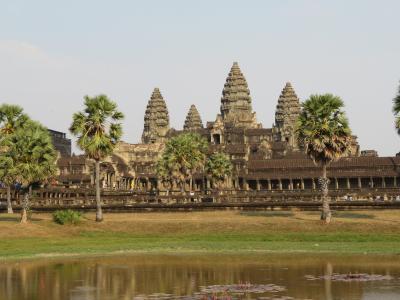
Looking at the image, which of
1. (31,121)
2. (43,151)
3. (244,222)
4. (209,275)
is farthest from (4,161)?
(209,275)

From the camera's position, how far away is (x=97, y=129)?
7400 centimetres

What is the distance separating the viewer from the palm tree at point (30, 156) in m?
70.6

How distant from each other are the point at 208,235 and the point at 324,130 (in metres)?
14.2

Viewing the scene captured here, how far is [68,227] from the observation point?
69.9 meters

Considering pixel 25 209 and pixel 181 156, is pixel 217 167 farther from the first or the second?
pixel 25 209

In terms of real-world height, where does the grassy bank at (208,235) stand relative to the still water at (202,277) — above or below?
above

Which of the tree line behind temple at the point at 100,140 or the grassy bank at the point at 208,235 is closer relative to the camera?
the grassy bank at the point at 208,235

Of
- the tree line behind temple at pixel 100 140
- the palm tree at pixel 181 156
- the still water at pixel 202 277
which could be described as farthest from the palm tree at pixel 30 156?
the palm tree at pixel 181 156

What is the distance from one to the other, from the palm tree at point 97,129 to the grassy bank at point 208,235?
6204 millimetres

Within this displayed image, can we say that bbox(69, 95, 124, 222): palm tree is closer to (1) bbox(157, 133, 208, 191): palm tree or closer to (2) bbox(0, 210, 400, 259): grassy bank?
(2) bbox(0, 210, 400, 259): grassy bank

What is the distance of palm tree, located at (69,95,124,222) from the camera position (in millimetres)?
73438

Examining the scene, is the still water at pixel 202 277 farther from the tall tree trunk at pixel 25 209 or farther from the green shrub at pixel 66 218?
the tall tree trunk at pixel 25 209

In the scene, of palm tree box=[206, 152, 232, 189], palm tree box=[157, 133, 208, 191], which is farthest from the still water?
palm tree box=[206, 152, 232, 189]

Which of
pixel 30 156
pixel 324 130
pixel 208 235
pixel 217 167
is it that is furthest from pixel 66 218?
pixel 217 167
